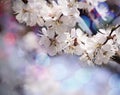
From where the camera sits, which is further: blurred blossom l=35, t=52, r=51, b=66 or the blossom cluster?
blurred blossom l=35, t=52, r=51, b=66

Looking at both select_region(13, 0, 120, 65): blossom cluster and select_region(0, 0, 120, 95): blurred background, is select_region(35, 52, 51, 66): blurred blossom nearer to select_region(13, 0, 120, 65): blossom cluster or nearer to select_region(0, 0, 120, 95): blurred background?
select_region(0, 0, 120, 95): blurred background

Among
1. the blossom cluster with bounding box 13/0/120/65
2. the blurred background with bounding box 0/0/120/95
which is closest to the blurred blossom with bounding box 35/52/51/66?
the blurred background with bounding box 0/0/120/95

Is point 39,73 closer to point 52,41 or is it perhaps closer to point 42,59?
point 42,59

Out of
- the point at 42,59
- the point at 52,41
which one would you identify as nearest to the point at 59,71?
the point at 42,59

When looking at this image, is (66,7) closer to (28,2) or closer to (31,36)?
(28,2)

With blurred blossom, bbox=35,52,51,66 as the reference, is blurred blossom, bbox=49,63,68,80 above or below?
below
